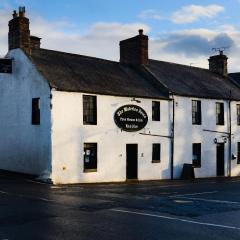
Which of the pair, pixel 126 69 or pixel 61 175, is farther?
pixel 126 69

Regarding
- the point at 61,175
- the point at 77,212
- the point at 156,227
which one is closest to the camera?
the point at 156,227

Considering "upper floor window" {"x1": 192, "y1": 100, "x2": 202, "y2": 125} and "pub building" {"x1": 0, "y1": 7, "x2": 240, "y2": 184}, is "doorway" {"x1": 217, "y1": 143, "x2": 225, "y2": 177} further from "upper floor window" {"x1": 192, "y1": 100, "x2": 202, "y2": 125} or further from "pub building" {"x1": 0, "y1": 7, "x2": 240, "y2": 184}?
"upper floor window" {"x1": 192, "y1": 100, "x2": 202, "y2": 125}

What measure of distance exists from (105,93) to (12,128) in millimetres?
6266

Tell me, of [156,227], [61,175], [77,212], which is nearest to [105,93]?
[61,175]

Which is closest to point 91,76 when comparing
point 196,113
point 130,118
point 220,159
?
point 130,118

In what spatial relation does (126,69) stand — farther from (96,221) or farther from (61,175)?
(96,221)

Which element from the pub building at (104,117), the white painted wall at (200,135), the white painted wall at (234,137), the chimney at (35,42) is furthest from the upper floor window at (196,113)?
the chimney at (35,42)

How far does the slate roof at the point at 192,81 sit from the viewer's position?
112ft

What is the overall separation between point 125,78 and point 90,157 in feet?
22.7

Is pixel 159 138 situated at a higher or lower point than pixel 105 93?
lower

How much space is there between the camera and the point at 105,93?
28.0 m

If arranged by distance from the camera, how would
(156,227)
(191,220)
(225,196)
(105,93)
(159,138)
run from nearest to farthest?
1. (156,227)
2. (191,220)
3. (225,196)
4. (105,93)
5. (159,138)

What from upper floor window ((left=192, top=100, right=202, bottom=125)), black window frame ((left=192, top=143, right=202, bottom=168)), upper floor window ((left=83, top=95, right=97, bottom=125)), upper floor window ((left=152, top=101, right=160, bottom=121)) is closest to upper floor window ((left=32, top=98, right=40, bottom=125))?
upper floor window ((left=83, top=95, right=97, bottom=125))

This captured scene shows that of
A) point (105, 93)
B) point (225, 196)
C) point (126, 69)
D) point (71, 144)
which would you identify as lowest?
point (225, 196)
